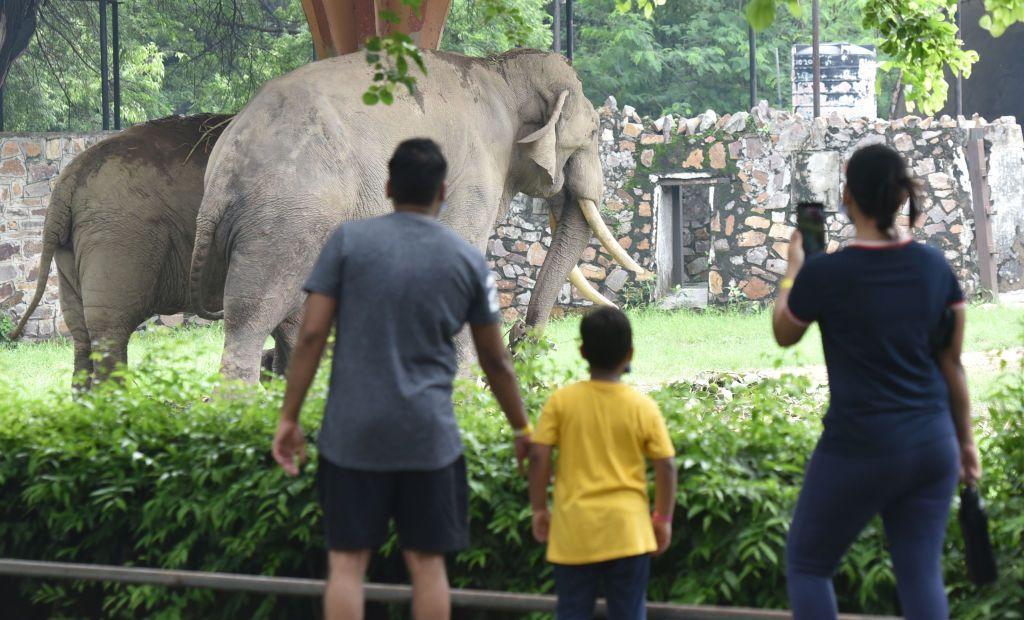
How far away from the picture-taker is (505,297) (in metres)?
19.2

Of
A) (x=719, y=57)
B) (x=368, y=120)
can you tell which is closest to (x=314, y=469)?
(x=368, y=120)

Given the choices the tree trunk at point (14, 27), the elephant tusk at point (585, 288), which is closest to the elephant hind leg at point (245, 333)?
the elephant tusk at point (585, 288)

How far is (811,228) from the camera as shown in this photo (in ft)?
14.4

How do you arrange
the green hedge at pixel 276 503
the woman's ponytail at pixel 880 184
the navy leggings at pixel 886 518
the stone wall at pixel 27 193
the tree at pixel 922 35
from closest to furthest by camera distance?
1. the navy leggings at pixel 886 518
2. the woman's ponytail at pixel 880 184
3. the green hedge at pixel 276 503
4. the tree at pixel 922 35
5. the stone wall at pixel 27 193

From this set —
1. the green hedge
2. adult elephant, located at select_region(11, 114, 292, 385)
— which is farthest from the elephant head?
the green hedge

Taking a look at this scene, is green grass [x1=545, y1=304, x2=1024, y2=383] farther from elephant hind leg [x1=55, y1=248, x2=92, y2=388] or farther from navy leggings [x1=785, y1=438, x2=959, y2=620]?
navy leggings [x1=785, y1=438, x2=959, y2=620]

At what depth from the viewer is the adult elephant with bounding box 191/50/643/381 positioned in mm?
8172

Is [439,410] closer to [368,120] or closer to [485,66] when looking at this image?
[368,120]

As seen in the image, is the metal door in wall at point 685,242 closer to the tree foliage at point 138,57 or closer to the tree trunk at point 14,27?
the tree foliage at point 138,57

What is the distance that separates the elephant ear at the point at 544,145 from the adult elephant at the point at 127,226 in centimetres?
211

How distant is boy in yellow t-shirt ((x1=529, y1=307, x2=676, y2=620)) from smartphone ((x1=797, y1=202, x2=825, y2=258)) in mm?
590

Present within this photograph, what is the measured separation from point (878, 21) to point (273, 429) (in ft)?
16.0

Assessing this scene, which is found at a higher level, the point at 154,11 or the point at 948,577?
the point at 154,11

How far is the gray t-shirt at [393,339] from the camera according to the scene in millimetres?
4250
